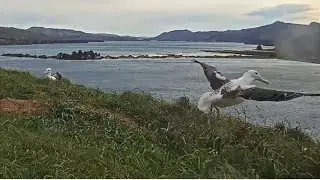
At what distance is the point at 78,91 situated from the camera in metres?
8.36

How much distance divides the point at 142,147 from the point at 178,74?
6.28m

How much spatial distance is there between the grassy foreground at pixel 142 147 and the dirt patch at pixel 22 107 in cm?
10

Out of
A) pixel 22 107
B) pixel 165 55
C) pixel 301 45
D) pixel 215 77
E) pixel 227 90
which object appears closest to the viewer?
pixel 301 45

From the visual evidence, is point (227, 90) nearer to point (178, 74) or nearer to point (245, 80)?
point (245, 80)

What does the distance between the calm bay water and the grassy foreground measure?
1.77 meters

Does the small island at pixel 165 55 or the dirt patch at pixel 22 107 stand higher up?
the small island at pixel 165 55

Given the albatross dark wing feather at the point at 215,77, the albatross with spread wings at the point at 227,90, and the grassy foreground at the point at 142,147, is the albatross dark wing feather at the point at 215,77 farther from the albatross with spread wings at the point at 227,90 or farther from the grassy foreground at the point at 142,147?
the grassy foreground at the point at 142,147

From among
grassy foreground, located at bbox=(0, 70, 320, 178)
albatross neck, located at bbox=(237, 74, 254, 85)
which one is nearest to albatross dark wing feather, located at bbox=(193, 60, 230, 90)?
albatross neck, located at bbox=(237, 74, 254, 85)

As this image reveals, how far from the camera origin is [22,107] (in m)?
6.46

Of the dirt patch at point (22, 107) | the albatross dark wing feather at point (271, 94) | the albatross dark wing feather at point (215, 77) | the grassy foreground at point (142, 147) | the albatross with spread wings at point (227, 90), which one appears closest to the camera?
the grassy foreground at point (142, 147)

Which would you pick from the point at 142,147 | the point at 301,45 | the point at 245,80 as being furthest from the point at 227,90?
the point at 142,147

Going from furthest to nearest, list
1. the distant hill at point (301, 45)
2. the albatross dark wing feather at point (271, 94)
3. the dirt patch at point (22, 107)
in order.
Result: the albatross dark wing feather at point (271, 94)
the dirt patch at point (22, 107)
the distant hill at point (301, 45)

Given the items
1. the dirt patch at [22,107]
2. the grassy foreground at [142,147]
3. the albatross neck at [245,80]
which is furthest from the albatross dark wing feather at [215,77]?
the dirt patch at [22,107]

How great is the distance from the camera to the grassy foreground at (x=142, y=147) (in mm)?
3979
